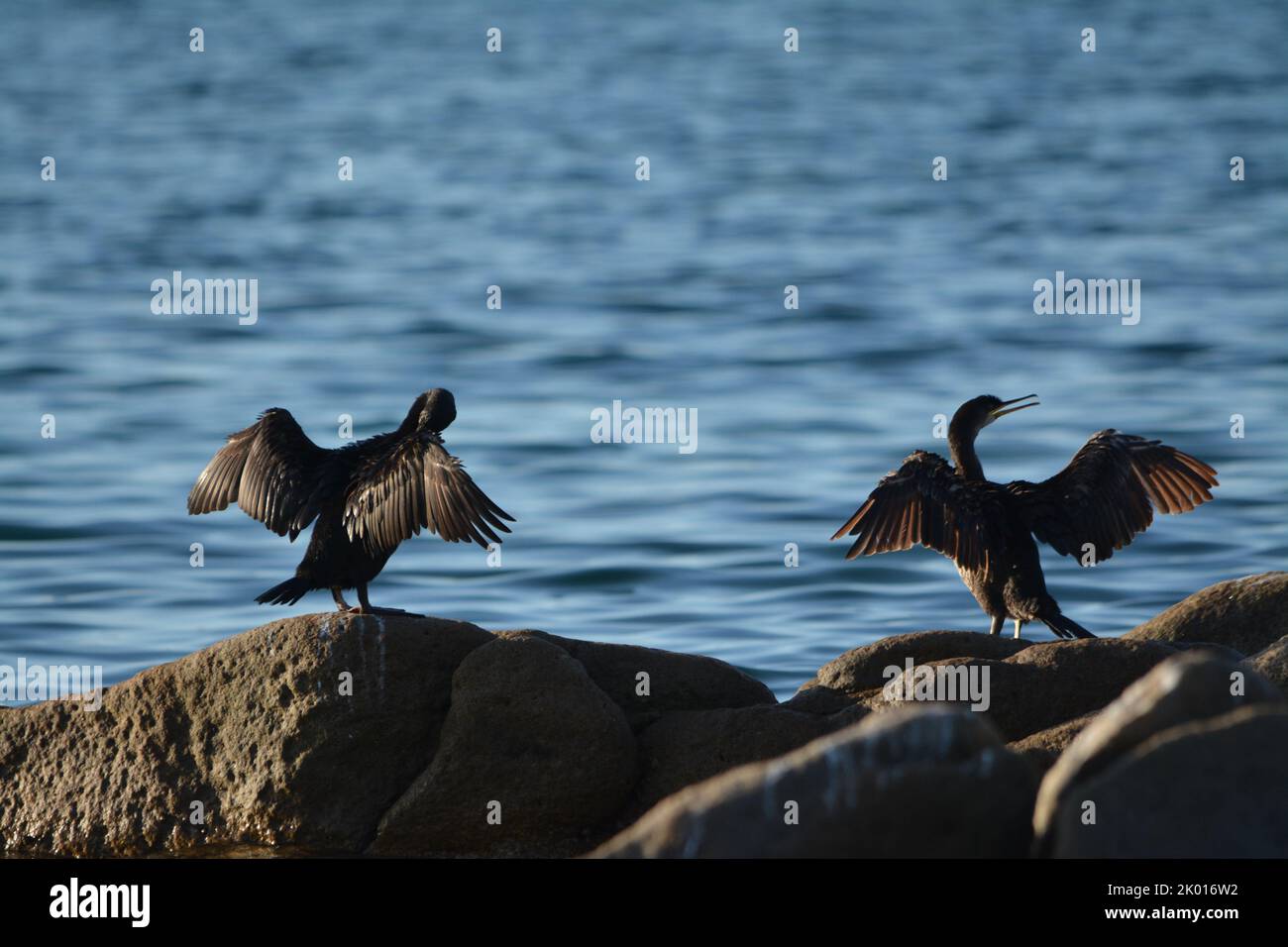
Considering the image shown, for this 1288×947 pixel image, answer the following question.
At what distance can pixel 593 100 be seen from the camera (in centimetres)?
3903

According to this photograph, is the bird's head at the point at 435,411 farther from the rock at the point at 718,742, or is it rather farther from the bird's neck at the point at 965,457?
the bird's neck at the point at 965,457

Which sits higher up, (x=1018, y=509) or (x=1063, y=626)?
(x=1018, y=509)

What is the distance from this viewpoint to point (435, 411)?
7.59 metres

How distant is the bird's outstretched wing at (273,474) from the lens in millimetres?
7594

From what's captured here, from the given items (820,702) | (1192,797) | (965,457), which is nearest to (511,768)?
(820,702)

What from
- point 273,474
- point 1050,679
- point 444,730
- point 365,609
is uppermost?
point 273,474

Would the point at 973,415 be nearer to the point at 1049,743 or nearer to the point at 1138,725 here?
the point at 1049,743

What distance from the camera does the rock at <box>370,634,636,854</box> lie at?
21.7 ft

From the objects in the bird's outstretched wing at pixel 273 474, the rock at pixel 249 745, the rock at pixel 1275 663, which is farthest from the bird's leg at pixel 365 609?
the rock at pixel 1275 663

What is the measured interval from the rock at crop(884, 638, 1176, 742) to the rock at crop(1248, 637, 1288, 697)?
327 mm

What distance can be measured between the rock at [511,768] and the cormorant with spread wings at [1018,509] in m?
A: 2.12

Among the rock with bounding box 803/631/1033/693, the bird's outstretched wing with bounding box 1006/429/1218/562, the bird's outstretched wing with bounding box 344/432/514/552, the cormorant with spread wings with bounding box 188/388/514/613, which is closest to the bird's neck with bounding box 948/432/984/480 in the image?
the bird's outstretched wing with bounding box 1006/429/1218/562

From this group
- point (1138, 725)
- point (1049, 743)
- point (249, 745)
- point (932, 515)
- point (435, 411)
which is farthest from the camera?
point (932, 515)

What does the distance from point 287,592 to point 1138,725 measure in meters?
3.57
